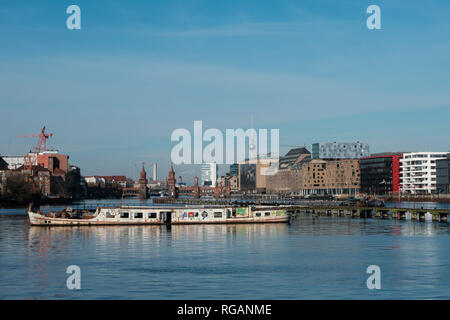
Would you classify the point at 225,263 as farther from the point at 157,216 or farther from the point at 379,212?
the point at 379,212

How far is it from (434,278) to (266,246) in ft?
97.9

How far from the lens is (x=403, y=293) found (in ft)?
157

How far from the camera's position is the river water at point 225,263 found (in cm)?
4881

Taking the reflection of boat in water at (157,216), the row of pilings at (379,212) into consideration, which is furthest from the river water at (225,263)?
the row of pilings at (379,212)

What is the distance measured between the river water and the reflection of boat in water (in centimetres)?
1111

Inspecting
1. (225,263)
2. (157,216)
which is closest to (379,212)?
(157,216)

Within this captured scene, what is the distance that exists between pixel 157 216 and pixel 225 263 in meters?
57.8

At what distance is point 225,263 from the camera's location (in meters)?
64.5

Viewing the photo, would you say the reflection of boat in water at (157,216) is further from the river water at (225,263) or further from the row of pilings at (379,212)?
the row of pilings at (379,212)

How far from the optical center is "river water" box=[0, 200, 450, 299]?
160 feet

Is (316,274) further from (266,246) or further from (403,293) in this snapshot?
(266,246)

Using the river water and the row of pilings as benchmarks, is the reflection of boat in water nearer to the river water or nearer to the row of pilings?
the river water

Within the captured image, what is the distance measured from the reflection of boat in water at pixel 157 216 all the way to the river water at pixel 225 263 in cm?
1111
